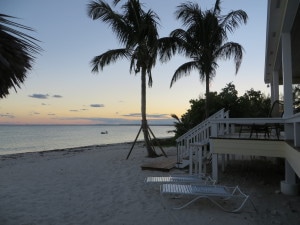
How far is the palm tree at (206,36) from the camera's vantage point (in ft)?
42.7

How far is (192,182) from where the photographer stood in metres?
7.20

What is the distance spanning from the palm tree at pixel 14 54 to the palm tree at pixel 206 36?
9.19 meters

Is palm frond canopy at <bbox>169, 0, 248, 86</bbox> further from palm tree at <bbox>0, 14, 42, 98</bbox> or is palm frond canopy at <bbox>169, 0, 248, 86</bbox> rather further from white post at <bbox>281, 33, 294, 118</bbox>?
palm tree at <bbox>0, 14, 42, 98</bbox>

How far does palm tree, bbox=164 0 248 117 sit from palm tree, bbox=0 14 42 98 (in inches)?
362

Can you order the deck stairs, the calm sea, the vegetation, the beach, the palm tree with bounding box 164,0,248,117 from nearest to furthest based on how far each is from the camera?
the beach, the deck stairs, the palm tree with bounding box 164,0,248,117, the vegetation, the calm sea

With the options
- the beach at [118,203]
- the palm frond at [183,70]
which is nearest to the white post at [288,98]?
the beach at [118,203]

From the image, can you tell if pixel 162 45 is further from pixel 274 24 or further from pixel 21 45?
pixel 21 45

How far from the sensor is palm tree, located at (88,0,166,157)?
41.4 feet

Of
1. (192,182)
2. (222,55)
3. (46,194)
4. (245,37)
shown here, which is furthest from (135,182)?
(245,37)

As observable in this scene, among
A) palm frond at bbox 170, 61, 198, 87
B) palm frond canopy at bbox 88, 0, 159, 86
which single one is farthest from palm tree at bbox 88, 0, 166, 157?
palm frond at bbox 170, 61, 198, 87

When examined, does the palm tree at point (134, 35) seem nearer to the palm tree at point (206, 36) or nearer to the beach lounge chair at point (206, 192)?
the palm tree at point (206, 36)

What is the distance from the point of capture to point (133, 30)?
509 inches

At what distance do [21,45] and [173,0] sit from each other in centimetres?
1142

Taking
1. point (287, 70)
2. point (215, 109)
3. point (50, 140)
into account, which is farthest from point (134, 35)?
point (50, 140)
